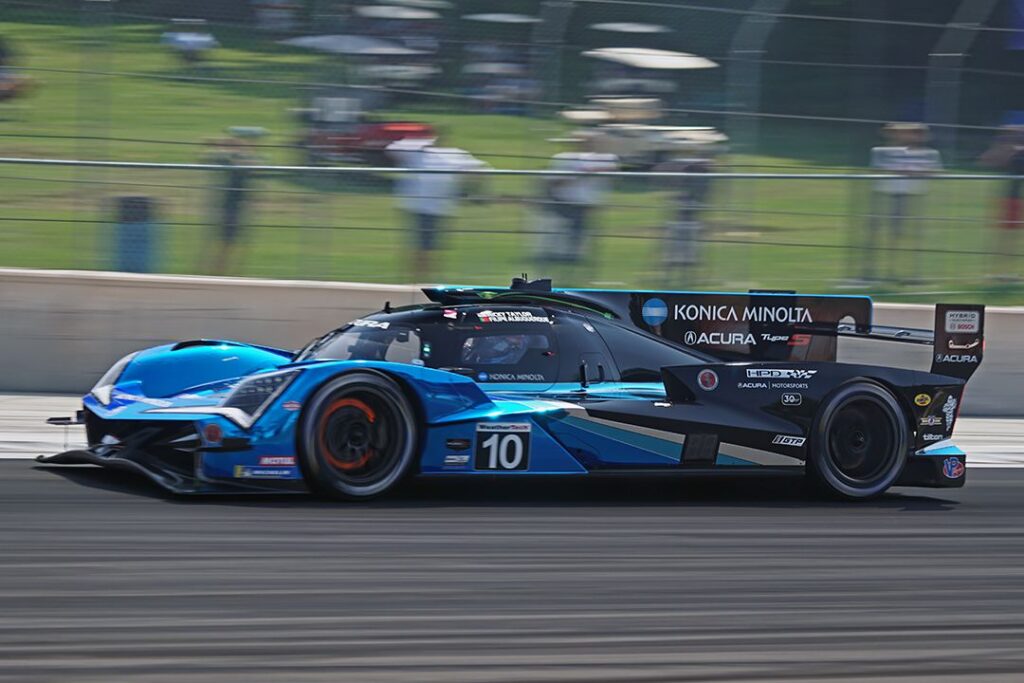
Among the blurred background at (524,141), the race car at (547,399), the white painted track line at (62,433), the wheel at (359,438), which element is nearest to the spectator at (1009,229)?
the blurred background at (524,141)

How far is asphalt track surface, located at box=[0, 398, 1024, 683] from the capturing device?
4.27 meters

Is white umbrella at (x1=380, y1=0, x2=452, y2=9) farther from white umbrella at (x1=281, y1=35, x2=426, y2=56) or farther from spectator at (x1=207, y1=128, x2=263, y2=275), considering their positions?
spectator at (x1=207, y1=128, x2=263, y2=275)

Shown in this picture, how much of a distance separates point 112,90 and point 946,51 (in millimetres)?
7787

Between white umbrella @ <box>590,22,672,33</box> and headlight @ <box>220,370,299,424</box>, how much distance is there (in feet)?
25.2

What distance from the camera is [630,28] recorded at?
14078mm

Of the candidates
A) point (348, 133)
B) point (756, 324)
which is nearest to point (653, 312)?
point (756, 324)

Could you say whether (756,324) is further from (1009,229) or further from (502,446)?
(1009,229)

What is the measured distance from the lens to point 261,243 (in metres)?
A: 11.5

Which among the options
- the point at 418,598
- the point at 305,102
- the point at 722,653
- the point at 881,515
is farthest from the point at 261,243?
the point at 722,653

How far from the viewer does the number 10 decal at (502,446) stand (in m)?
7.00

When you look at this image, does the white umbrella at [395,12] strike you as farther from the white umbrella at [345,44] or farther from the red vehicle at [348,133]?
the red vehicle at [348,133]

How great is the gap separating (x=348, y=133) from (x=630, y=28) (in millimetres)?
3283

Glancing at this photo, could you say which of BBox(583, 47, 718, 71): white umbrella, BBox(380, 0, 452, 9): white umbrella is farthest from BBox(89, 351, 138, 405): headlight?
BBox(380, 0, 452, 9): white umbrella

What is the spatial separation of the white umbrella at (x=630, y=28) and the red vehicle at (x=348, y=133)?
204 cm
